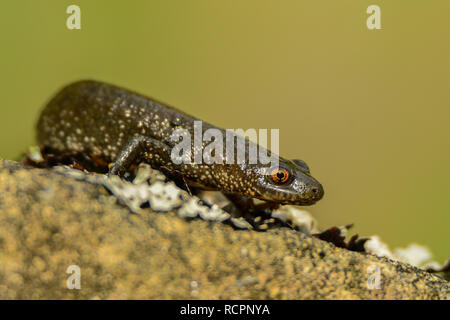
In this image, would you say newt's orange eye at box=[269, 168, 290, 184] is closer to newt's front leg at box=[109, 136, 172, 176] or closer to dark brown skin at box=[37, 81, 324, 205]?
dark brown skin at box=[37, 81, 324, 205]

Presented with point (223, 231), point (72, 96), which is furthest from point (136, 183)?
point (72, 96)

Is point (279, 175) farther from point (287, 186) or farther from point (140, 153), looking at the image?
point (140, 153)

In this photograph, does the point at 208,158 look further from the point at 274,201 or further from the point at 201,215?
the point at 201,215

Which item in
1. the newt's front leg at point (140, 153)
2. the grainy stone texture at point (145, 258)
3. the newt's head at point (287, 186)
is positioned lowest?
the grainy stone texture at point (145, 258)

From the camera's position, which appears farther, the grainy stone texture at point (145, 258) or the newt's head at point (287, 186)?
the newt's head at point (287, 186)

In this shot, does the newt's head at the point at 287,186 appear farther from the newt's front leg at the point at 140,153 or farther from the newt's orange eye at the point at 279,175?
the newt's front leg at the point at 140,153

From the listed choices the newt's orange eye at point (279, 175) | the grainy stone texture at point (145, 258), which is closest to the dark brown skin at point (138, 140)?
the newt's orange eye at point (279, 175)
